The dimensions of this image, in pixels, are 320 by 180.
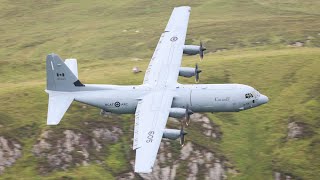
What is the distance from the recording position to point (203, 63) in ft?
327

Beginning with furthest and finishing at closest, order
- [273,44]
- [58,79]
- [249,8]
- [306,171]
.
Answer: [249,8], [273,44], [306,171], [58,79]

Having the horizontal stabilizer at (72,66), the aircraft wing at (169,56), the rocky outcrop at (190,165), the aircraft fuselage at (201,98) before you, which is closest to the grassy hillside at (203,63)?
the rocky outcrop at (190,165)

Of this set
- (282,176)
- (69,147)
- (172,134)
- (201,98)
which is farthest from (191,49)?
(282,176)

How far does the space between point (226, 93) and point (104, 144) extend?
2210cm

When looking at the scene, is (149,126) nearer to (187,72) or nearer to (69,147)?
(187,72)

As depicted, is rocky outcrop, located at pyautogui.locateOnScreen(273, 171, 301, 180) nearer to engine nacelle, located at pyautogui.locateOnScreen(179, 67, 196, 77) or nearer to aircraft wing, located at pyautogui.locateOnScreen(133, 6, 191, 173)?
engine nacelle, located at pyautogui.locateOnScreen(179, 67, 196, 77)

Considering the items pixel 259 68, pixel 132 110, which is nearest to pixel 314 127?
pixel 259 68

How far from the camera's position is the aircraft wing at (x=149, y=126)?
57.0m

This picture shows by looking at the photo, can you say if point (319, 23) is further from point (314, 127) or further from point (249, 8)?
point (314, 127)

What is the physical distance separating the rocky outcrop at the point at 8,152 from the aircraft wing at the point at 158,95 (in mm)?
20430

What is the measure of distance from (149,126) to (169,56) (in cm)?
1572

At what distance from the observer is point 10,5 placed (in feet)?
548

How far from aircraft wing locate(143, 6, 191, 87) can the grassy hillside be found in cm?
1259

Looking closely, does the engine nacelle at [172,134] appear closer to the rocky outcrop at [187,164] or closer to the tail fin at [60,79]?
the tail fin at [60,79]
